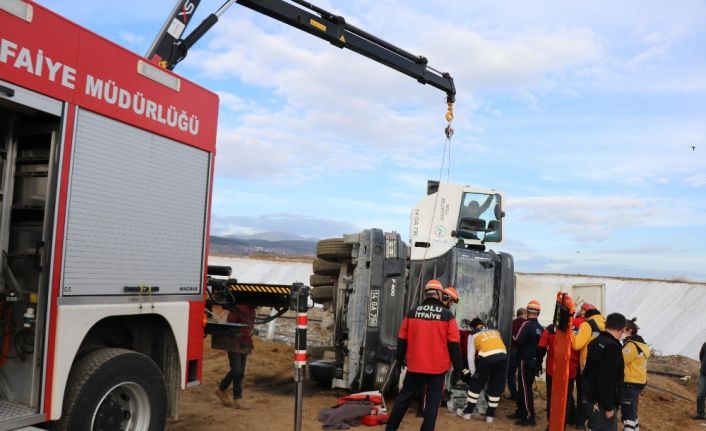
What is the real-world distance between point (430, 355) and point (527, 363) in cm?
314

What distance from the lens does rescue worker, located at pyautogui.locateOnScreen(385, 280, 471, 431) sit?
6.72m

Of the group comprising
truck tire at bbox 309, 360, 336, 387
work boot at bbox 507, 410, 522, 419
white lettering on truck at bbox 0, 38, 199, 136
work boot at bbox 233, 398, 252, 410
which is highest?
white lettering on truck at bbox 0, 38, 199, 136

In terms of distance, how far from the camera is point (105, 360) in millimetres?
4789

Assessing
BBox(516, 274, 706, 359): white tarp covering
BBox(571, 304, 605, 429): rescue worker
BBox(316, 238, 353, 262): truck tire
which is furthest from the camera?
BBox(516, 274, 706, 359): white tarp covering

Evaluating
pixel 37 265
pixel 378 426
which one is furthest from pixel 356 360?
pixel 37 265

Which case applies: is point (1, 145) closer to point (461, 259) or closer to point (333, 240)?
Result: point (333, 240)

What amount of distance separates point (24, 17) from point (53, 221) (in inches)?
53.0

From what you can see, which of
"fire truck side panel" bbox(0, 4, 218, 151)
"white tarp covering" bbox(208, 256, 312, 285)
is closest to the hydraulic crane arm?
"fire truck side panel" bbox(0, 4, 218, 151)

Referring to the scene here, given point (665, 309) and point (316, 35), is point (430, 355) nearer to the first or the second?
point (316, 35)

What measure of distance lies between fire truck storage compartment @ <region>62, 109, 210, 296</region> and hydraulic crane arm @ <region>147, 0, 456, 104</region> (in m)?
2.58

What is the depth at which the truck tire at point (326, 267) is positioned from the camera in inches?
393

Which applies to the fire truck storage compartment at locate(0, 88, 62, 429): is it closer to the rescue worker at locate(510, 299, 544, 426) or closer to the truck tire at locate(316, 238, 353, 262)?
the truck tire at locate(316, 238, 353, 262)

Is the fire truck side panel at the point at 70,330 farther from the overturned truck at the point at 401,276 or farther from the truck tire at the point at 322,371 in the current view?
the truck tire at the point at 322,371

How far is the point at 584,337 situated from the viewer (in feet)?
23.1
